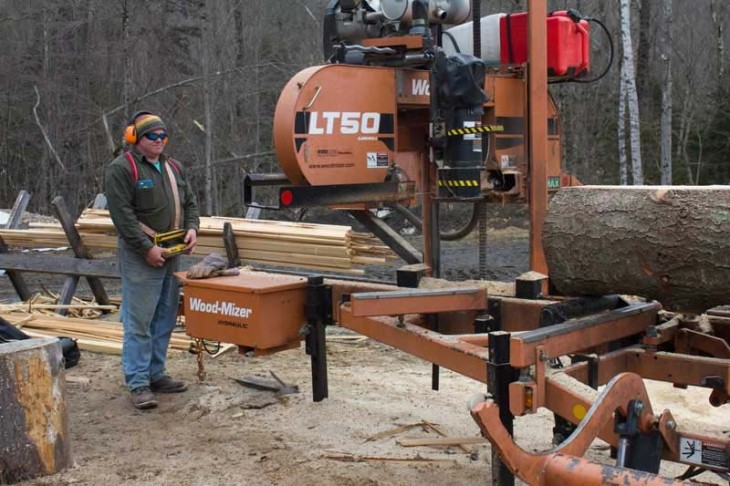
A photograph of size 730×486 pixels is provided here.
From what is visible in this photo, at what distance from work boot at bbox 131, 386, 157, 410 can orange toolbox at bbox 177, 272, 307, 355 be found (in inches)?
29.8

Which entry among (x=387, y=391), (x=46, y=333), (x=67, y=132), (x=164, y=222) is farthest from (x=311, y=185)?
(x=67, y=132)

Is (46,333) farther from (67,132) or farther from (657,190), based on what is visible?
(67,132)

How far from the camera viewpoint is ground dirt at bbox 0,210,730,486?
4.41m

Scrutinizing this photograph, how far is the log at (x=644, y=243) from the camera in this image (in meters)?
3.33

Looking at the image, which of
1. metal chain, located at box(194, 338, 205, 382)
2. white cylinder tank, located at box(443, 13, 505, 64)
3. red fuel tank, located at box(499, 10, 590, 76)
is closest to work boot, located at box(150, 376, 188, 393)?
metal chain, located at box(194, 338, 205, 382)

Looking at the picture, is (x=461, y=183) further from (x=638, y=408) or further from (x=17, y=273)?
(x=17, y=273)

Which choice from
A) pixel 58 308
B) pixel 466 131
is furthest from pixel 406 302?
pixel 58 308

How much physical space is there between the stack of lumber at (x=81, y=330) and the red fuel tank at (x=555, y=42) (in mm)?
3752

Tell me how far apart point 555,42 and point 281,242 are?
9.81ft

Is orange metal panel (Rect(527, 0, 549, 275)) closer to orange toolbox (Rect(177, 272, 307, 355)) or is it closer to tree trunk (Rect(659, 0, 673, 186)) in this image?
orange toolbox (Rect(177, 272, 307, 355))

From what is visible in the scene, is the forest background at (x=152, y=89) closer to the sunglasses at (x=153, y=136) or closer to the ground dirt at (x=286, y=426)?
the ground dirt at (x=286, y=426)

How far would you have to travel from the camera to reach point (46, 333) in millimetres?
7473

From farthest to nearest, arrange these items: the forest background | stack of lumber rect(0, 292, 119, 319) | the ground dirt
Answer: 1. the forest background
2. stack of lumber rect(0, 292, 119, 319)
3. the ground dirt

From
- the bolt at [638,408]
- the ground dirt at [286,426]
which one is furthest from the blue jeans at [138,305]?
the bolt at [638,408]
